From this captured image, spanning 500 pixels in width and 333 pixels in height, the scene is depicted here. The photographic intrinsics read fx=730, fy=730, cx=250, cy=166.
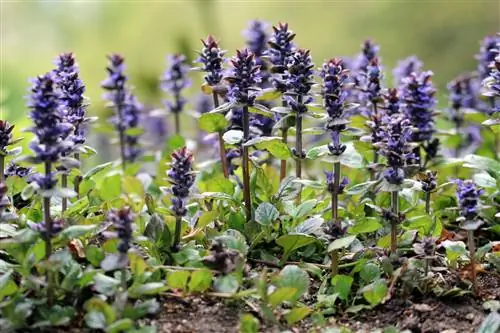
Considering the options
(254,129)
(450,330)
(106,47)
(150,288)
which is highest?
(106,47)

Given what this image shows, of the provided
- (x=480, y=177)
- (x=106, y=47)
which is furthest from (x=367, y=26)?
(x=480, y=177)

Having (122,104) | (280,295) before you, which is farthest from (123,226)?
(122,104)

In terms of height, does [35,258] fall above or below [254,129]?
below

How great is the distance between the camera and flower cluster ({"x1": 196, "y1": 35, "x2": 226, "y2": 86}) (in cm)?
322

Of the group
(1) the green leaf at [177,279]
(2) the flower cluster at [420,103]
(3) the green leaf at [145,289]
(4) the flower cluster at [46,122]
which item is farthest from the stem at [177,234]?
(2) the flower cluster at [420,103]

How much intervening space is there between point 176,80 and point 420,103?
A: 180 centimetres

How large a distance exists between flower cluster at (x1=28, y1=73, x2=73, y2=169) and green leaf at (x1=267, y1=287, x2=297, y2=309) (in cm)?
87

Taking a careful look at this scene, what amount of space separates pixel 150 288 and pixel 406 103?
1.60 meters

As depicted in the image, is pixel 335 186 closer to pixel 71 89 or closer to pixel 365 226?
pixel 365 226

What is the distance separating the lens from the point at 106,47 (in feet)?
34.2

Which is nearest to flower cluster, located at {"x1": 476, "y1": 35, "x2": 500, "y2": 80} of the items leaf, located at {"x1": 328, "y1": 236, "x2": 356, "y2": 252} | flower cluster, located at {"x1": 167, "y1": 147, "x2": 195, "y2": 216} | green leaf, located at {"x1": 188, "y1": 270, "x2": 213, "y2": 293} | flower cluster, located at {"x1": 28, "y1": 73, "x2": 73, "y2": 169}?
leaf, located at {"x1": 328, "y1": 236, "x2": 356, "y2": 252}

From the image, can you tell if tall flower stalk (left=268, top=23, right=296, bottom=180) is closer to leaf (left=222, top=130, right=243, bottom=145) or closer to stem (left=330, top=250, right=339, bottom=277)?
leaf (left=222, top=130, right=243, bottom=145)

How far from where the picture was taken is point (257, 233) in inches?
122

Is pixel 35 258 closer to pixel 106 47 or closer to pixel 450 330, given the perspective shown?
pixel 450 330
